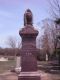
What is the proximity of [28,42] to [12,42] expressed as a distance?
270ft

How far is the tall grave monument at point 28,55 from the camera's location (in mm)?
16172

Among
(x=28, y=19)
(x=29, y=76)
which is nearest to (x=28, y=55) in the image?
(x=29, y=76)

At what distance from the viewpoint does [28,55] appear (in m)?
16.3

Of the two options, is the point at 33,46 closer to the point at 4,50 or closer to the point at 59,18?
the point at 59,18

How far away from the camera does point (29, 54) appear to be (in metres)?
16.2

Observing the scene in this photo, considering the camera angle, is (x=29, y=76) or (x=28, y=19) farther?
(x=28, y=19)

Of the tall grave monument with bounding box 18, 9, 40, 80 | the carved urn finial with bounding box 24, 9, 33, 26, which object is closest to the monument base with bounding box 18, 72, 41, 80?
the tall grave monument with bounding box 18, 9, 40, 80

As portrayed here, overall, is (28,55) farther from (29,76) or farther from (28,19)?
(28,19)

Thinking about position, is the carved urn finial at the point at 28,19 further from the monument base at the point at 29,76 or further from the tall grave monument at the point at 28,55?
the monument base at the point at 29,76

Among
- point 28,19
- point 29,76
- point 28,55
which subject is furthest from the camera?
point 28,19

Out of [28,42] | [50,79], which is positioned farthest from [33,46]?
[50,79]

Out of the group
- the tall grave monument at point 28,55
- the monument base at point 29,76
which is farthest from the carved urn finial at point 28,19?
the monument base at point 29,76

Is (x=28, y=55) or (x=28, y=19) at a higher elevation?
(x=28, y=19)

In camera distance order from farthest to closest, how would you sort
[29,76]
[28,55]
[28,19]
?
[28,19] → [28,55] → [29,76]
